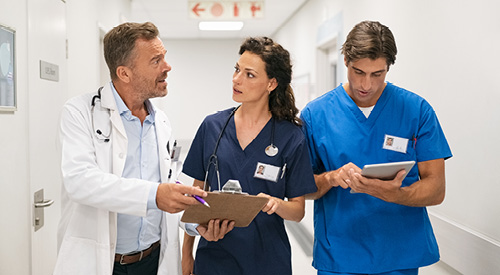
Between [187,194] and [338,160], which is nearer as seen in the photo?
[187,194]

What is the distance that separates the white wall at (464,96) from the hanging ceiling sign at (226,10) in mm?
3303

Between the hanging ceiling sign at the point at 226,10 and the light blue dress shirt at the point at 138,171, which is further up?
the hanging ceiling sign at the point at 226,10

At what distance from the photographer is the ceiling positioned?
246 inches

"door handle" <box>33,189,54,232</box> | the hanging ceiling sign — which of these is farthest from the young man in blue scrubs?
the hanging ceiling sign

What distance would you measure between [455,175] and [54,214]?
7.37 feet

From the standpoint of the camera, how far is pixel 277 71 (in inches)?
69.9

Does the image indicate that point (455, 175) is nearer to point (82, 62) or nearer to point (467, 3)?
point (467, 3)

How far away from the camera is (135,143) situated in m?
1.72

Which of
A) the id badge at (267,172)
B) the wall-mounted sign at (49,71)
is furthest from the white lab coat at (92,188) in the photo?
the wall-mounted sign at (49,71)

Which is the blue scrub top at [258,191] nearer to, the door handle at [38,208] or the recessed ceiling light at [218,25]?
the door handle at [38,208]

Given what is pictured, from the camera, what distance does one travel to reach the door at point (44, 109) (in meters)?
2.41

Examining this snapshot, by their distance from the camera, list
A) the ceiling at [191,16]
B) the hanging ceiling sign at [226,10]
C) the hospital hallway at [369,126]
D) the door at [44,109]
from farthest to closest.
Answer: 1. the ceiling at [191,16]
2. the hanging ceiling sign at [226,10]
3. the door at [44,109]
4. the hospital hallway at [369,126]

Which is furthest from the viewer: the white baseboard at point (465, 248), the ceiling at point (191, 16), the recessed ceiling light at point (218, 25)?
the recessed ceiling light at point (218, 25)

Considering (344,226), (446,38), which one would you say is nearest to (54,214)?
(344,226)
